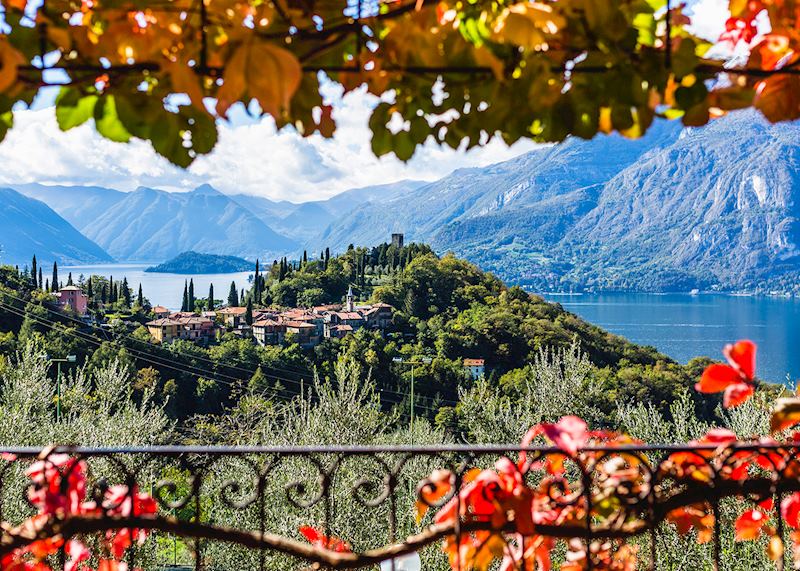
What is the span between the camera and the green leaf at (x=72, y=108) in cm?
78

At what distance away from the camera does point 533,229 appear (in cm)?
12925

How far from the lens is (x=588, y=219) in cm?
13862

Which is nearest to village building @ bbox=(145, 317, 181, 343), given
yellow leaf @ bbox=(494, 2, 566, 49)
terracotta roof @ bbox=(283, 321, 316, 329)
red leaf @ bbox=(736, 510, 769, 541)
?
terracotta roof @ bbox=(283, 321, 316, 329)

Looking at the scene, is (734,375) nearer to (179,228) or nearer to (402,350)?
(402,350)

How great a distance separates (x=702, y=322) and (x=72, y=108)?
274 feet

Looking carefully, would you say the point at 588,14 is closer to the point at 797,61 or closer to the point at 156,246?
the point at 797,61

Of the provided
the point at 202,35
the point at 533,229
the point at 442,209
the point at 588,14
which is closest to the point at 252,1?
the point at 202,35

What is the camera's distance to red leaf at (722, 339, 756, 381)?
41.7 inches

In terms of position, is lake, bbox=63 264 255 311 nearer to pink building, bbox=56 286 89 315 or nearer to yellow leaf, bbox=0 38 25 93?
pink building, bbox=56 286 89 315

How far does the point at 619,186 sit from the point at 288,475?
156 m

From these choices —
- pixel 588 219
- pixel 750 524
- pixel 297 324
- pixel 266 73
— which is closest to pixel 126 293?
pixel 297 324

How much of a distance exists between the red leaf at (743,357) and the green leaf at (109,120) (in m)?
0.92

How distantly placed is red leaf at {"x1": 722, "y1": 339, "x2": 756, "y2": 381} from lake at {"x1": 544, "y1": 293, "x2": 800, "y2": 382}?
158 feet

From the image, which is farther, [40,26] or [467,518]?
[467,518]
